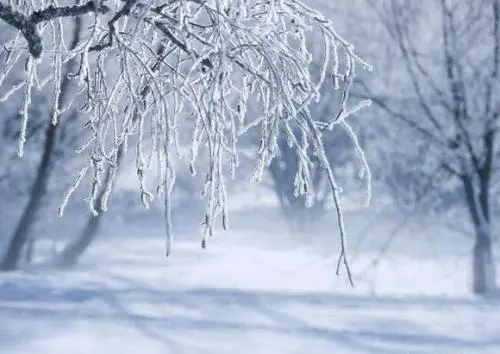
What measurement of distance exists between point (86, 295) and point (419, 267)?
10182mm

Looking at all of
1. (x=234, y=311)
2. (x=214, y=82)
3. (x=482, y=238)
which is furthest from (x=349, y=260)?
(x=214, y=82)

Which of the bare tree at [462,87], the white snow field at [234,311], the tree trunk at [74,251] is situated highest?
the bare tree at [462,87]

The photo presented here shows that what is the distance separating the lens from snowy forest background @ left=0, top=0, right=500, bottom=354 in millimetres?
10430

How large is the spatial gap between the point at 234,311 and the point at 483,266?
5.13 metres

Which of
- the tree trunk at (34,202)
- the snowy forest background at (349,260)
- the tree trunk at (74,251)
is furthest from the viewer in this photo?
the tree trunk at (74,251)

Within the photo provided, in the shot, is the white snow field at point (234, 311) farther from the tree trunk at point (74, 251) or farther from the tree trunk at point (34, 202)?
the tree trunk at point (34, 202)

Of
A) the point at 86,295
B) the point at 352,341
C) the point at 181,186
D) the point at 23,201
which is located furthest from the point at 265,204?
the point at 352,341

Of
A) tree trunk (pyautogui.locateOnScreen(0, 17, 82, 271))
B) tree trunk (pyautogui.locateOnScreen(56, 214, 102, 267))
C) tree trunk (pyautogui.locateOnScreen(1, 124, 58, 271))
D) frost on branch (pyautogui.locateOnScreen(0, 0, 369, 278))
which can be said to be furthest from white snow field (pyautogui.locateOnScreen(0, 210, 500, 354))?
frost on branch (pyautogui.locateOnScreen(0, 0, 369, 278))

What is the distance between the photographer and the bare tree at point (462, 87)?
13789mm

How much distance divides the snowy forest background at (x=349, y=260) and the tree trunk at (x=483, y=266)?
24mm

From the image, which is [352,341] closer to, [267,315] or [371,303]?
[267,315]

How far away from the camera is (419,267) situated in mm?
20609

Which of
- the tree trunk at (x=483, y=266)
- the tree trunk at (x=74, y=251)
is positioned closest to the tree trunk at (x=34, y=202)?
the tree trunk at (x=74, y=251)

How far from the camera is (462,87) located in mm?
14016
